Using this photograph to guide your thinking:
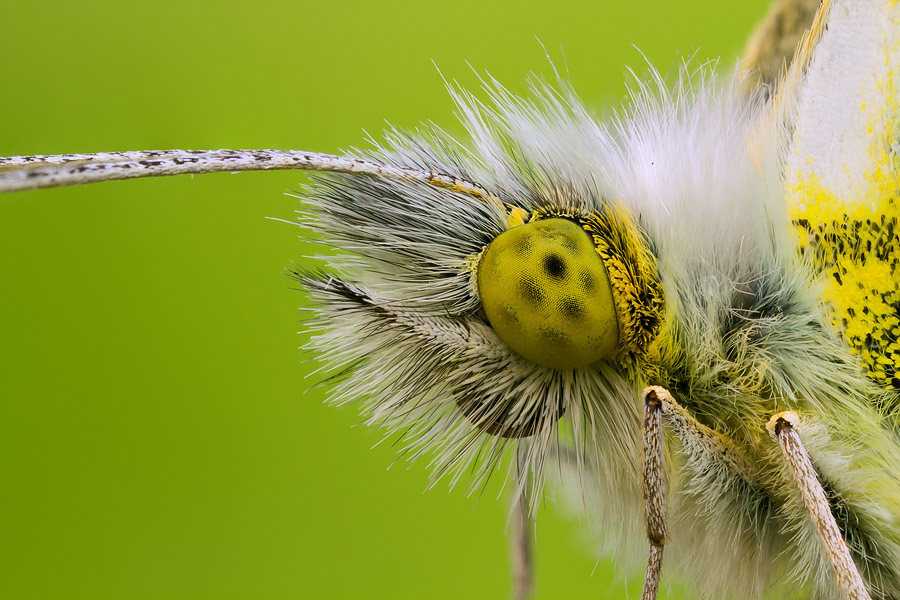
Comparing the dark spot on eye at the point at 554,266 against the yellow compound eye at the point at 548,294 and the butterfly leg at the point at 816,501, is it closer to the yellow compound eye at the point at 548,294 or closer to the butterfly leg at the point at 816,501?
the yellow compound eye at the point at 548,294

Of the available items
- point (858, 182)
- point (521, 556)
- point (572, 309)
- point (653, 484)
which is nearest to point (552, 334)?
point (572, 309)

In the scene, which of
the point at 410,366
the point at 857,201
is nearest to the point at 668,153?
the point at 857,201

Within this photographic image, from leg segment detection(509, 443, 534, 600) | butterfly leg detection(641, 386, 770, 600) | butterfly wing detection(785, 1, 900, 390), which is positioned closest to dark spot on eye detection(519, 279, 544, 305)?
butterfly leg detection(641, 386, 770, 600)

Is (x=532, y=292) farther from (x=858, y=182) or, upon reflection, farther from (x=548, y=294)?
(x=858, y=182)

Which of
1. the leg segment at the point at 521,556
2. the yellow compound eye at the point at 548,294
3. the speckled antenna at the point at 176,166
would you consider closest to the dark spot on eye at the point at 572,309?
the yellow compound eye at the point at 548,294

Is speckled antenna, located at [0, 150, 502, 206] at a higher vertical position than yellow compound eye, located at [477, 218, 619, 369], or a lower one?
higher

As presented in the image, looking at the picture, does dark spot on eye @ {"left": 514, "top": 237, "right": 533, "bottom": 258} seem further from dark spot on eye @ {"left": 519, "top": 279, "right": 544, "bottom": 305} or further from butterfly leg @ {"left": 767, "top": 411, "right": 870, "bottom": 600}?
butterfly leg @ {"left": 767, "top": 411, "right": 870, "bottom": 600}
